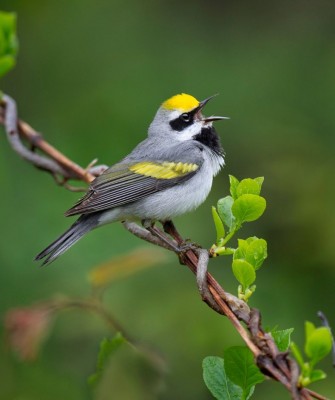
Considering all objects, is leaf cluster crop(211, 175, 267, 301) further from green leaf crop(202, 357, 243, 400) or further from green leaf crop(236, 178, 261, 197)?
green leaf crop(202, 357, 243, 400)

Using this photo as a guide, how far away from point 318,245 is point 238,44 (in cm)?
190

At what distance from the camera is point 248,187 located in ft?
5.47

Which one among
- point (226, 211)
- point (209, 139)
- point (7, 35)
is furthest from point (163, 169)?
point (226, 211)

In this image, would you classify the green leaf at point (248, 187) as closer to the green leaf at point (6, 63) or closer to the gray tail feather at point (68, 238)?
the green leaf at point (6, 63)

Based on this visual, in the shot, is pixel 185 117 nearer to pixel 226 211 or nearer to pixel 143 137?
pixel 143 137

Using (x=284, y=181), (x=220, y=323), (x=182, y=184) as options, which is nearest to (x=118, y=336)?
(x=182, y=184)

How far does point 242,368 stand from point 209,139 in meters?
2.06

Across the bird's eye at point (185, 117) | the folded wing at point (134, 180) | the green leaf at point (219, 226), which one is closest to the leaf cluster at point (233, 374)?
the green leaf at point (219, 226)

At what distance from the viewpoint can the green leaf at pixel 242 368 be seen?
56.3 inches

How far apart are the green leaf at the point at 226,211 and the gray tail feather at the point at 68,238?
0.97 m

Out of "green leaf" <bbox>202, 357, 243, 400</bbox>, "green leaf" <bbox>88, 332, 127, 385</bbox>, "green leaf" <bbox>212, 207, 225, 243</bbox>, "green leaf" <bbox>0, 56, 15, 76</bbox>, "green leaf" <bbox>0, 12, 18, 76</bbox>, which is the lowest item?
"green leaf" <bbox>202, 357, 243, 400</bbox>

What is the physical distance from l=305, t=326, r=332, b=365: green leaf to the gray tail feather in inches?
55.8

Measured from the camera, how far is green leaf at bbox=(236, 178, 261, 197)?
1.66m

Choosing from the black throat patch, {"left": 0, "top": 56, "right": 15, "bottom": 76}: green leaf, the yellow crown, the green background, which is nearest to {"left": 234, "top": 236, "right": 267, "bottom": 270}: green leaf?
the green background
